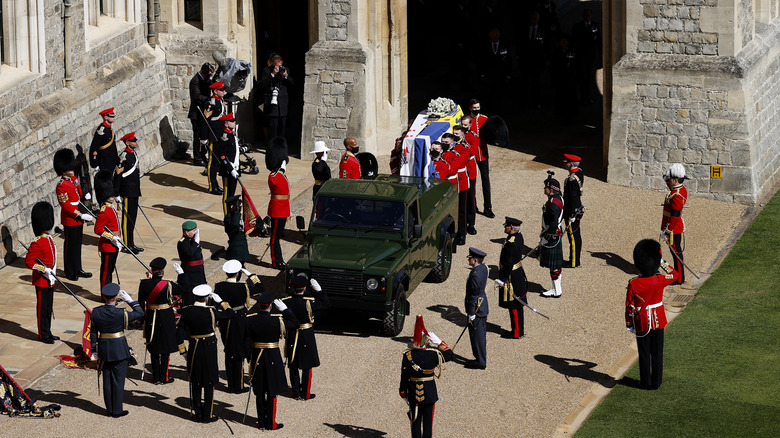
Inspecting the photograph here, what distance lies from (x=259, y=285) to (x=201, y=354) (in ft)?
5.16

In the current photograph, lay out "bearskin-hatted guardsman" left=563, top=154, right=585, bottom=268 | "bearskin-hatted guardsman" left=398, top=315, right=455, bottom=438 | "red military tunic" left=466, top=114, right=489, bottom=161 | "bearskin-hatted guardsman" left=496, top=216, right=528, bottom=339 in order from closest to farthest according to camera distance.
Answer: "bearskin-hatted guardsman" left=398, top=315, right=455, bottom=438 < "bearskin-hatted guardsman" left=496, top=216, right=528, bottom=339 < "bearskin-hatted guardsman" left=563, top=154, right=585, bottom=268 < "red military tunic" left=466, top=114, right=489, bottom=161

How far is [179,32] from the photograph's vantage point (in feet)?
82.7

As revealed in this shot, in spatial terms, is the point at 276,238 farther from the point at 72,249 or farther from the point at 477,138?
the point at 477,138

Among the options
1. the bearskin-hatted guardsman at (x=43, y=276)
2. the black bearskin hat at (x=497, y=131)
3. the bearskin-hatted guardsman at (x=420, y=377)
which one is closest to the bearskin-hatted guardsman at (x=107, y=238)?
the bearskin-hatted guardsman at (x=43, y=276)

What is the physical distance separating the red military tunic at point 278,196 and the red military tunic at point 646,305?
5.64 m

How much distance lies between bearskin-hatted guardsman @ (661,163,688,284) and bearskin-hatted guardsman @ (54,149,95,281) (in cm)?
793

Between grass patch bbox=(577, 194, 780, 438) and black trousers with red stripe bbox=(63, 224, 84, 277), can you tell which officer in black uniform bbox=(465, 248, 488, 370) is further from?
black trousers with red stripe bbox=(63, 224, 84, 277)

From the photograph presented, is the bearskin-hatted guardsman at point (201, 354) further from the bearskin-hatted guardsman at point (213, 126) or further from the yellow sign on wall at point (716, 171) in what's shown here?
the yellow sign on wall at point (716, 171)

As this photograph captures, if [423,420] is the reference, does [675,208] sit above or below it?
above

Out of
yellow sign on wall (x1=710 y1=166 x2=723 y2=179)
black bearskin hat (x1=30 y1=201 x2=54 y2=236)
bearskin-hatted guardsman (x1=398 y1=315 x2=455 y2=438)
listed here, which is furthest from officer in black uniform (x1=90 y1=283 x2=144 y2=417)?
yellow sign on wall (x1=710 y1=166 x2=723 y2=179)

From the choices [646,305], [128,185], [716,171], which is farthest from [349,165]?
[716,171]

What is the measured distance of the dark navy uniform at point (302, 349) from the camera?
50.1 ft

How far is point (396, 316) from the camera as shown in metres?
17.0

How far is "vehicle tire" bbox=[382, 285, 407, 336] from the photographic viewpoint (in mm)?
16906
